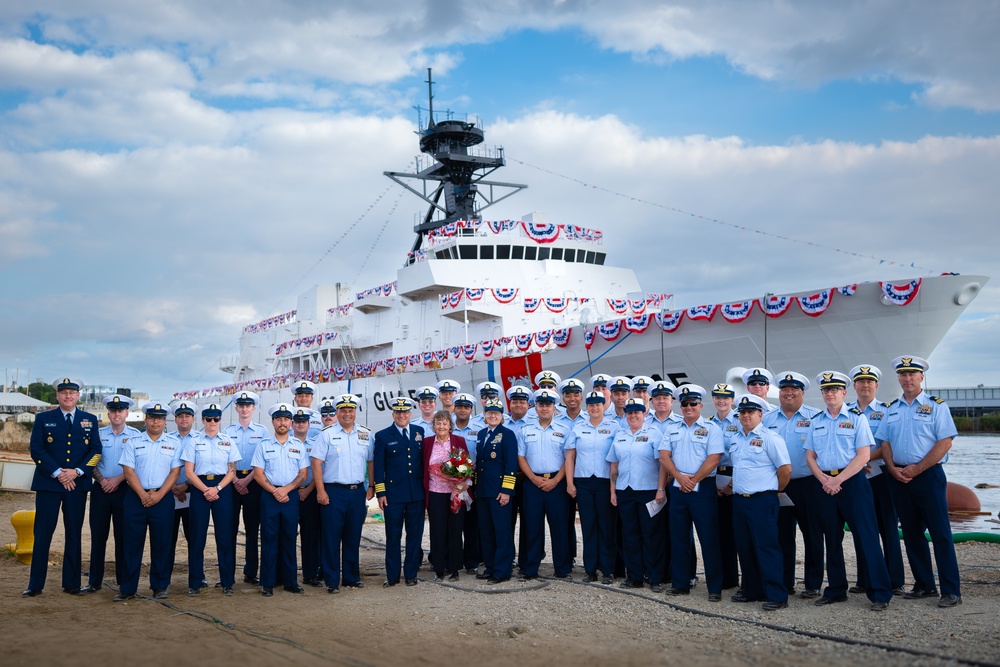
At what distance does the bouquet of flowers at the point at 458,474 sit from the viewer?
22.1 feet

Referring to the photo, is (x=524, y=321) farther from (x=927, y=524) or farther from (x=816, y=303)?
(x=927, y=524)

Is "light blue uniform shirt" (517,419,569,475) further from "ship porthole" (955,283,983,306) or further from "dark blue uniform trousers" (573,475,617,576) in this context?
"ship porthole" (955,283,983,306)

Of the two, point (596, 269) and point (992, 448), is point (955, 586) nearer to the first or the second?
point (596, 269)

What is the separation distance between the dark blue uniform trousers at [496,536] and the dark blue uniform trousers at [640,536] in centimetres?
93

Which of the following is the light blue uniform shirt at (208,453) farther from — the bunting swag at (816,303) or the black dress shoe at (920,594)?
the bunting swag at (816,303)

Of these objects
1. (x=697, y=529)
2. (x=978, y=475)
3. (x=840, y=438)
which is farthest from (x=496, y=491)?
(x=978, y=475)

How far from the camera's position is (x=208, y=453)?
6.44m

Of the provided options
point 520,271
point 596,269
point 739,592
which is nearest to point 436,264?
point 520,271

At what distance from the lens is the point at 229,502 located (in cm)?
654

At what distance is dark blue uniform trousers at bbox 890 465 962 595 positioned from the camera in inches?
216

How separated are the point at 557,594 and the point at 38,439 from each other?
4.03 meters

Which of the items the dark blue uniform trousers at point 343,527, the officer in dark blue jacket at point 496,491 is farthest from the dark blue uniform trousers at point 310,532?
the officer in dark blue jacket at point 496,491

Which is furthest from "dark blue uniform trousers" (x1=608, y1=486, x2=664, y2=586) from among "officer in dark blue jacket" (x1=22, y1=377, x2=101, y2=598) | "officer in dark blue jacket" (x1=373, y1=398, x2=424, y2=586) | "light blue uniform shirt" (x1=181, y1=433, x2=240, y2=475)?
"officer in dark blue jacket" (x1=22, y1=377, x2=101, y2=598)

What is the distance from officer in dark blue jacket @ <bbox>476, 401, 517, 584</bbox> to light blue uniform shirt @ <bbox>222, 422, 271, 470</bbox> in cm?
181
